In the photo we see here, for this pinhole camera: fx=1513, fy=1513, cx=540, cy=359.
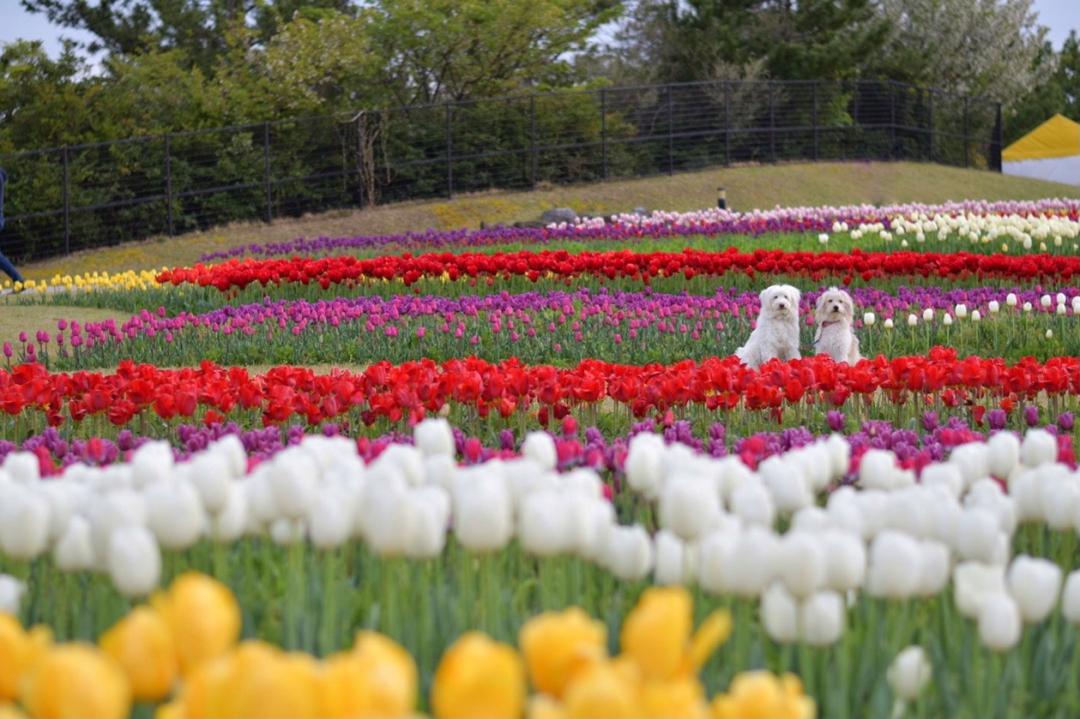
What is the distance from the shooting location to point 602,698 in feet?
5.73

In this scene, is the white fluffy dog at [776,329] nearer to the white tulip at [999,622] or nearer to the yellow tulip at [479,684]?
the white tulip at [999,622]

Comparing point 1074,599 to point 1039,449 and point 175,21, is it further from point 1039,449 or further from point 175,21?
point 175,21

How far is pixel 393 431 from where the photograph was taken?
6984 millimetres

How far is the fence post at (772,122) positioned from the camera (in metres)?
37.6

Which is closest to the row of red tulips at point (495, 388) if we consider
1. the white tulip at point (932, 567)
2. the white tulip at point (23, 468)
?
the white tulip at point (23, 468)

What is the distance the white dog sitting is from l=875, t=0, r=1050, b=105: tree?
38420 mm

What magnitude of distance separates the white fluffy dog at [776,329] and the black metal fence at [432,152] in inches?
733

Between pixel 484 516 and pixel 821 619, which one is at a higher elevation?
pixel 484 516

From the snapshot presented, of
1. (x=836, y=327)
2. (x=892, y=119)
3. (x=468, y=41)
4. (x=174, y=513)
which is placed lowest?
(x=836, y=327)

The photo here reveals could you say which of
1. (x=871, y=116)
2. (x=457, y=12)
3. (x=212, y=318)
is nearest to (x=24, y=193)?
(x=457, y=12)

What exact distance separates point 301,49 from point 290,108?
130cm

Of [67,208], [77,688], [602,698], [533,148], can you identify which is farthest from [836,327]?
[533,148]

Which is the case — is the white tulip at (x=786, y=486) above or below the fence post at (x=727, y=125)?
below

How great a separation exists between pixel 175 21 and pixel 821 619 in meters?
40.3
